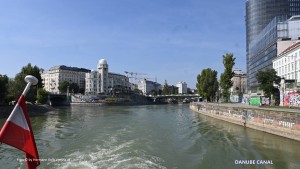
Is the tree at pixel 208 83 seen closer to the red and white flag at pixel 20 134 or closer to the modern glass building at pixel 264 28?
the modern glass building at pixel 264 28

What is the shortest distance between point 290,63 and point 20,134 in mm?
89243

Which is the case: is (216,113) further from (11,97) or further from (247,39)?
(247,39)

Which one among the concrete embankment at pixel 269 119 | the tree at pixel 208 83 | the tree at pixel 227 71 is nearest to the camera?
the concrete embankment at pixel 269 119

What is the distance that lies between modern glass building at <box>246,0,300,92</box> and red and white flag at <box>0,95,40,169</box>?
120199 millimetres

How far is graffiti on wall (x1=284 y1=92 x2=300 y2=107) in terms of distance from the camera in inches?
2222

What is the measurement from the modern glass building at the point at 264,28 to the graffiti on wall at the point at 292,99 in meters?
59.0

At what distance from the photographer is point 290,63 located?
84.9 metres

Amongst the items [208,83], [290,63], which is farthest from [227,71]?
[208,83]

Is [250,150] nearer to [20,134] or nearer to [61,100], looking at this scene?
[20,134]


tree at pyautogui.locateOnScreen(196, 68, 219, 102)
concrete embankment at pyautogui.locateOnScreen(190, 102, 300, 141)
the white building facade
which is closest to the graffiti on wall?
concrete embankment at pyautogui.locateOnScreen(190, 102, 300, 141)

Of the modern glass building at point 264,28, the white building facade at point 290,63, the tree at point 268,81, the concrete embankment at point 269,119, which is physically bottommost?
the concrete embankment at point 269,119

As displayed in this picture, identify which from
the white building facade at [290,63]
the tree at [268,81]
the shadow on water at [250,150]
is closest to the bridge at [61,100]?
the white building facade at [290,63]

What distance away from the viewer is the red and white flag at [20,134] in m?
6.43

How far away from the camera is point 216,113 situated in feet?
232
